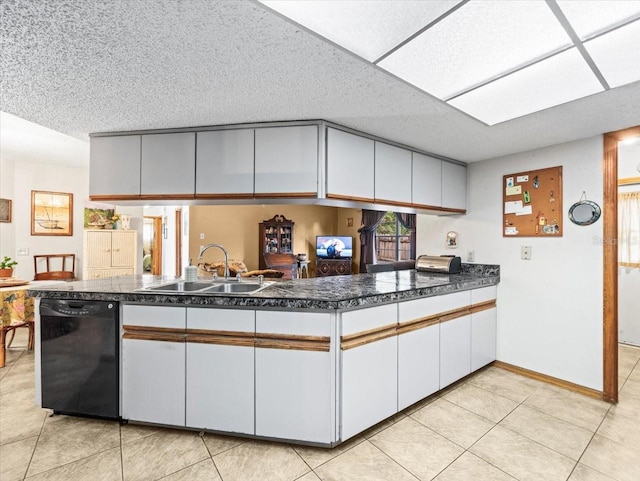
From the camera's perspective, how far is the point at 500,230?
125 inches

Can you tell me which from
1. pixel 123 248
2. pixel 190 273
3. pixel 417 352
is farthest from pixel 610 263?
pixel 123 248

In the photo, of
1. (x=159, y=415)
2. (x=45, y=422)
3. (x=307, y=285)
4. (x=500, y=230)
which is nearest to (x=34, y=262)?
(x=45, y=422)

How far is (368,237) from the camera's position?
872cm

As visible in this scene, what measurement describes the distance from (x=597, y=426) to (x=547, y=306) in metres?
0.99

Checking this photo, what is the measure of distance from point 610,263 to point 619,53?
69.2 inches

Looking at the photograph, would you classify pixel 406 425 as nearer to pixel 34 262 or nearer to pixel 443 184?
pixel 443 184

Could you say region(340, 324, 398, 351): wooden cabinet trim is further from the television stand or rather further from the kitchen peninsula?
the television stand

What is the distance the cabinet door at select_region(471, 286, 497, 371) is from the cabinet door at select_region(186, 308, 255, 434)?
2024mm

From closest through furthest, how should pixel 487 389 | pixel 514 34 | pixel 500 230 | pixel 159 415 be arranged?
pixel 514 34, pixel 159 415, pixel 487 389, pixel 500 230

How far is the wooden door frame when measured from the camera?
2475 mm

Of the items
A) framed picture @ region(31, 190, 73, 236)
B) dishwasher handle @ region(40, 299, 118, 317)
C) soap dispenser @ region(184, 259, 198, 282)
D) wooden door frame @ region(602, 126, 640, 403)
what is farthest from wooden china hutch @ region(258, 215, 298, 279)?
wooden door frame @ region(602, 126, 640, 403)

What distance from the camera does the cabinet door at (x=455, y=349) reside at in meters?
2.51

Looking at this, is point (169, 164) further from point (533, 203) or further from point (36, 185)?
point (36, 185)

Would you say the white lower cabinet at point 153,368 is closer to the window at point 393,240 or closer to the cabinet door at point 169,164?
the cabinet door at point 169,164
